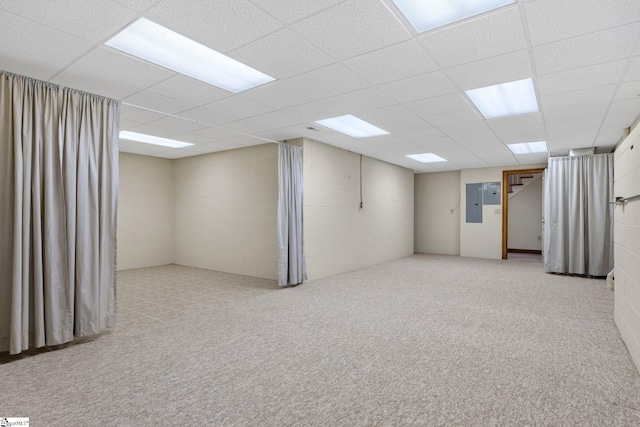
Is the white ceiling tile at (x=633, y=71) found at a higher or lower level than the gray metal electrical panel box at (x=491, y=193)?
higher

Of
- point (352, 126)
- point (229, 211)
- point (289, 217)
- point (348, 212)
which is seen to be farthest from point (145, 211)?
point (352, 126)

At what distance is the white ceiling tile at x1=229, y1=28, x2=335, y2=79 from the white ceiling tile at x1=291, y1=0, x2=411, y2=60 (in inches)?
3.7

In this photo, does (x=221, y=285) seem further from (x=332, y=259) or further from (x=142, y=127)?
(x=142, y=127)

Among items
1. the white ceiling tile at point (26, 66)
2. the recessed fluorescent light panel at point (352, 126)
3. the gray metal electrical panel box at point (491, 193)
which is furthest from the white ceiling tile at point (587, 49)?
the gray metal electrical panel box at point (491, 193)

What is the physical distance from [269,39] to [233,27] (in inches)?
10.9

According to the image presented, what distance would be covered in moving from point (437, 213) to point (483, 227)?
1364mm

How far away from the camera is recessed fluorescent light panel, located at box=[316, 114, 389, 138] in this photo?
474cm

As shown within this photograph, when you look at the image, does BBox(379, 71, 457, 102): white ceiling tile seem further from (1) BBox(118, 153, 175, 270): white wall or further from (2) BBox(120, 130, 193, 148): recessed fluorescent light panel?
(1) BBox(118, 153, 175, 270): white wall

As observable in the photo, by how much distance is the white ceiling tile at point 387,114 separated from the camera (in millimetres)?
4074

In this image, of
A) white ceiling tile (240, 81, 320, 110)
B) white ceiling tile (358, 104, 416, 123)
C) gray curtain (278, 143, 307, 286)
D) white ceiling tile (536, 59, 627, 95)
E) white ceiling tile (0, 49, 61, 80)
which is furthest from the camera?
gray curtain (278, 143, 307, 286)

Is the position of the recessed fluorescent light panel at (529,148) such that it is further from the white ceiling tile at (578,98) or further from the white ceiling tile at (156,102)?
the white ceiling tile at (156,102)

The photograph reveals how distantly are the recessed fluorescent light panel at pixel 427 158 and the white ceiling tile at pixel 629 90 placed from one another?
12.1ft

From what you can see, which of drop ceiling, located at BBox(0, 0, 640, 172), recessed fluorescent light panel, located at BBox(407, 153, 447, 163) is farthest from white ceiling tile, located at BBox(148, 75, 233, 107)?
recessed fluorescent light panel, located at BBox(407, 153, 447, 163)

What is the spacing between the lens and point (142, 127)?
504 centimetres
